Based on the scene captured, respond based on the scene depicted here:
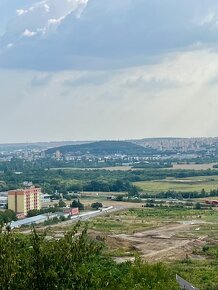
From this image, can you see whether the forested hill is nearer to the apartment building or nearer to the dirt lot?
the apartment building

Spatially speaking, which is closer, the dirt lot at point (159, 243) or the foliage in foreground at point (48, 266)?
the foliage in foreground at point (48, 266)

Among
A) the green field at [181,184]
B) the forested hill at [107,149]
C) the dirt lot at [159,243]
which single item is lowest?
the dirt lot at [159,243]

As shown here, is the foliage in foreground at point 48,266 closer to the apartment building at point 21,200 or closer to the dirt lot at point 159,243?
the dirt lot at point 159,243

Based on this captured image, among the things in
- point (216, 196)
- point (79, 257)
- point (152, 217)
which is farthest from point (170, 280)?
point (216, 196)

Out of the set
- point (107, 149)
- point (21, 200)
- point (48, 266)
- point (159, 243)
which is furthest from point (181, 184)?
point (107, 149)

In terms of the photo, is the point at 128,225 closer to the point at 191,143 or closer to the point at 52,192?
the point at 52,192


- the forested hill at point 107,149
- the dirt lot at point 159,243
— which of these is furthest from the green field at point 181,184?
the forested hill at point 107,149

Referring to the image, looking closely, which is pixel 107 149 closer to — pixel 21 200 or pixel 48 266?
pixel 21 200

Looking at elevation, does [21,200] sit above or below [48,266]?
below

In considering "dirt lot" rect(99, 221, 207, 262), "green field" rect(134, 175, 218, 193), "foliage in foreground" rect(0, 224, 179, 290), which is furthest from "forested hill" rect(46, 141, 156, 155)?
"foliage in foreground" rect(0, 224, 179, 290)
